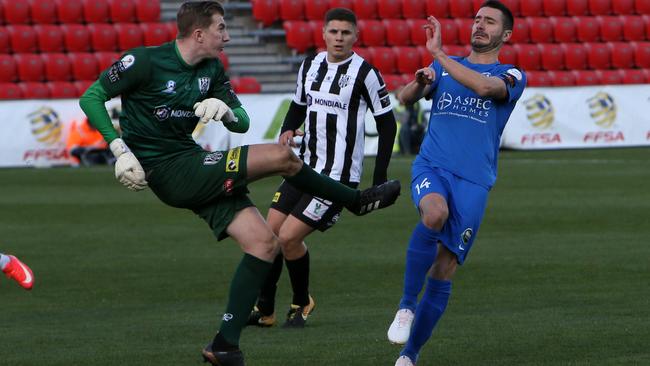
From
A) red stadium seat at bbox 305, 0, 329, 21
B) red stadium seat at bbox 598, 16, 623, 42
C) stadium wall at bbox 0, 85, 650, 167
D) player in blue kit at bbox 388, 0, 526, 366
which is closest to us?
player in blue kit at bbox 388, 0, 526, 366

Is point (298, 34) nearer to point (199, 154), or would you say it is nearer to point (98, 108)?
point (199, 154)

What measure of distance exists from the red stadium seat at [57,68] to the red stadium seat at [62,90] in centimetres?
78

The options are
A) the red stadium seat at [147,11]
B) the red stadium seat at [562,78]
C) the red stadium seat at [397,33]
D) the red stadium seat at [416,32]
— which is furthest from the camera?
the red stadium seat at [416,32]

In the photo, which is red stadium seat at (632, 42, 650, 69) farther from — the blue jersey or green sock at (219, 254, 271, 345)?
green sock at (219, 254, 271, 345)

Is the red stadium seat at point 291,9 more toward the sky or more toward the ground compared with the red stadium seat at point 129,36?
more toward the sky

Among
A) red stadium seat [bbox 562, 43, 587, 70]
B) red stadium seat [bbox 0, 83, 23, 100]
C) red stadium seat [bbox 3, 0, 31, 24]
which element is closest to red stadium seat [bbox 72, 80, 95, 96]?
red stadium seat [bbox 0, 83, 23, 100]

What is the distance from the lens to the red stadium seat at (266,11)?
93.8ft

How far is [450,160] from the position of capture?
6.77 metres

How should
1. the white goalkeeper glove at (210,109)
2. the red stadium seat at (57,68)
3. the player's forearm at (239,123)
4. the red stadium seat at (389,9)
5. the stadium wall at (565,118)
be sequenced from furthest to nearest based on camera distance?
the red stadium seat at (389,9)
the red stadium seat at (57,68)
the stadium wall at (565,118)
the player's forearm at (239,123)
the white goalkeeper glove at (210,109)

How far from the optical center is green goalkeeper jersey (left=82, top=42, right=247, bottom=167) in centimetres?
644

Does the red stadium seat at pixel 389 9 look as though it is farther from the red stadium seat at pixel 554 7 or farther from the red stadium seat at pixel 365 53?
the red stadium seat at pixel 554 7

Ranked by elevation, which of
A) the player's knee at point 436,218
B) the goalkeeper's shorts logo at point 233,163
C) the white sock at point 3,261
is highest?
the goalkeeper's shorts logo at point 233,163

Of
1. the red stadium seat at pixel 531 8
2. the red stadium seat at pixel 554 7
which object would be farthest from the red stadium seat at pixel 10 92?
the red stadium seat at pixel 554 7

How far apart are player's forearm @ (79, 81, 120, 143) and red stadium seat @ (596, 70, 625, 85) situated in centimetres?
2442
